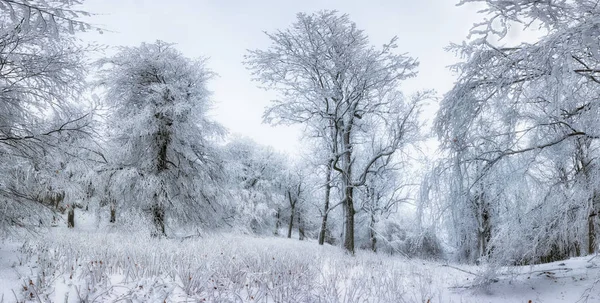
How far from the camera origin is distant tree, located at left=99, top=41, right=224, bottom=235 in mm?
10812

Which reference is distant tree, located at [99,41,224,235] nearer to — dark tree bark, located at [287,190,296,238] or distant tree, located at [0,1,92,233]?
distant tree, located at [0,1,92,233]

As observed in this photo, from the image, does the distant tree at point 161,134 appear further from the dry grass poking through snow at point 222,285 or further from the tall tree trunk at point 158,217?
the dry grass poking through snow at point 222,285

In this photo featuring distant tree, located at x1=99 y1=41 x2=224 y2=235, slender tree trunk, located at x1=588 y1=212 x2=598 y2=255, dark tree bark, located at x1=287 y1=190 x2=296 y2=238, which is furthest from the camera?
dark tree bark, located at x1=287 y1=190 x2=296 y2=238

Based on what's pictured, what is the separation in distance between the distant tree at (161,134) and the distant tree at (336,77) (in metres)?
3.61

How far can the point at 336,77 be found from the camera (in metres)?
9.79

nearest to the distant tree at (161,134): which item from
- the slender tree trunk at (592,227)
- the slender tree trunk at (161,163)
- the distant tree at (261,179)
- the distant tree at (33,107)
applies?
the slender tree trunk at (161,163)

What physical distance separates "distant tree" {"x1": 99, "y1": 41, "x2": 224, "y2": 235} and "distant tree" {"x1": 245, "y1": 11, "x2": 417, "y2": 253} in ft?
11.9

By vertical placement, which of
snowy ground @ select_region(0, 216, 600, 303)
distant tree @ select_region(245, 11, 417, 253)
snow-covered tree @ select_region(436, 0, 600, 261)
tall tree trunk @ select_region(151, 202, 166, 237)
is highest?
distant tree @ select_region(245, 11, 417, 253)

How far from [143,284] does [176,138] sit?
8.85 metres

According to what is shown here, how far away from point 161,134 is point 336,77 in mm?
6927

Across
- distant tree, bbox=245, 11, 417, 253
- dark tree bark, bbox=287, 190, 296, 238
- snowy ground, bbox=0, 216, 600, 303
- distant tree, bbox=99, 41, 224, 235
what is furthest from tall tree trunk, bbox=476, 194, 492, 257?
dark tree bark, bbox=287, 190, 296, 238

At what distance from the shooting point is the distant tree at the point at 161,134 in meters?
10.8

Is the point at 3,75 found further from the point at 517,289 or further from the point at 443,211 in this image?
the point at 517,289

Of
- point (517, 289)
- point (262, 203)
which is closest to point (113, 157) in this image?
point (517, 289)
